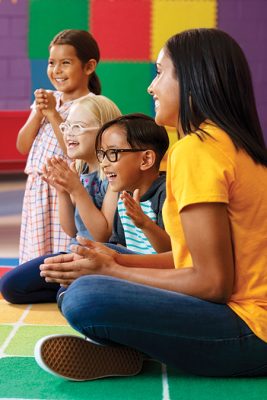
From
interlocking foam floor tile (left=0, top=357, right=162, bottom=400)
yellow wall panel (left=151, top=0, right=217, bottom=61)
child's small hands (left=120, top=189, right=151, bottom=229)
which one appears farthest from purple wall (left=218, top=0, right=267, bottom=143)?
interlocking foam floor tile (left=0, top=357, right=162, bottom=400)

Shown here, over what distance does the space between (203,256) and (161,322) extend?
6.4 inches

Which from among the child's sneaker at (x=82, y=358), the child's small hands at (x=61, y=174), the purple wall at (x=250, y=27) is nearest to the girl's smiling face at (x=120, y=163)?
the child's small hands at (x=61, y=174)

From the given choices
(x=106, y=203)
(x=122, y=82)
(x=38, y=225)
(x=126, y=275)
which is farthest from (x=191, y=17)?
(x=126, y=275)

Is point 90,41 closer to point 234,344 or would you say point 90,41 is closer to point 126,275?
point 126,275

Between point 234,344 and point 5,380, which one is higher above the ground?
point 234,344

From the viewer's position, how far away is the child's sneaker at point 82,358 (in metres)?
1.48

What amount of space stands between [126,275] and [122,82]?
4.08 metres

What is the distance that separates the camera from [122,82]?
5.47 m

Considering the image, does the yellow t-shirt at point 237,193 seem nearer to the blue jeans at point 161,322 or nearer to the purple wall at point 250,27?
the blue jeans at point 161,322

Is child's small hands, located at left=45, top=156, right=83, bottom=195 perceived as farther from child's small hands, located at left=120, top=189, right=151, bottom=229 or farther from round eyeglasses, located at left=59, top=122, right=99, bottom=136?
child's small hands, located at left=120, top=189, right=151, bottom=229

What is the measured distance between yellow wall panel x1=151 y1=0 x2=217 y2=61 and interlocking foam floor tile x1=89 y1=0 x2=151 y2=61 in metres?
0.06

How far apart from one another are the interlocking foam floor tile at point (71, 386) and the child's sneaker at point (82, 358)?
0.02 m

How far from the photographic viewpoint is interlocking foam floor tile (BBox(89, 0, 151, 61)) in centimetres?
548

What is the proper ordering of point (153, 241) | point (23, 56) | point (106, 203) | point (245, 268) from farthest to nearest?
point (23, 56)
point (106, 203)
point (153, 241)
point (245, 268)
